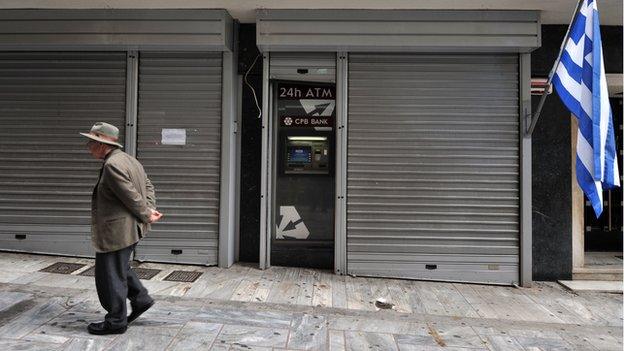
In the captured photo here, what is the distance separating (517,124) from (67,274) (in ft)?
19.5

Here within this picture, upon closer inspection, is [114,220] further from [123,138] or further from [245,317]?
[123,138]

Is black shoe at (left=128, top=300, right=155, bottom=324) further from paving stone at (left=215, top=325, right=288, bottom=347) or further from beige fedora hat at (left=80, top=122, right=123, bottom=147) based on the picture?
beige fedora hat at (left=80, top=122, right=123, bottom=147)

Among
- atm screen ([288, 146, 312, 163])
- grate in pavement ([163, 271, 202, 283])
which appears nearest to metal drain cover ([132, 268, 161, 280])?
grate in pavement ([163, 271, 202, 283])

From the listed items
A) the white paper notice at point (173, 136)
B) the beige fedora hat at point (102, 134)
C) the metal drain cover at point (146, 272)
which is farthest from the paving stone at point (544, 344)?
the white paper notice at point (173, 136)

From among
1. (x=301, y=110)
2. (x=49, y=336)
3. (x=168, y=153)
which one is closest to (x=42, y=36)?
(x=168, y=153)

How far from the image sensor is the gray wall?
19.5ft

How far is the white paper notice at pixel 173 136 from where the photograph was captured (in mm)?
5934

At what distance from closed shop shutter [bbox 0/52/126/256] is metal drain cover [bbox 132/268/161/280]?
2.89 ft

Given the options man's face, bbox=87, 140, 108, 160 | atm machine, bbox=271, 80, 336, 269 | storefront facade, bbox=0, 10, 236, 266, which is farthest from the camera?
atm machine, bbox=271, 80, 336, 269

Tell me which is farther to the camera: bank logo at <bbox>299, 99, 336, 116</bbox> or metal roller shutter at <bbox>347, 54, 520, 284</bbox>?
bank logo at <bbox>299, 99, 336, 116</bbox>

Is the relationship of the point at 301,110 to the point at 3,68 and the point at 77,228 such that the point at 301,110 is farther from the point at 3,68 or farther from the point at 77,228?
the point at 3,68

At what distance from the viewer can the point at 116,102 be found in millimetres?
5980

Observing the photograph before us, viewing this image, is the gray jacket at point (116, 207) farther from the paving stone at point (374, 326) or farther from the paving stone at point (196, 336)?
the paving stone at point (374, 326)

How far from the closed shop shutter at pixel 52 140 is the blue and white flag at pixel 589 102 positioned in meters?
5.43
